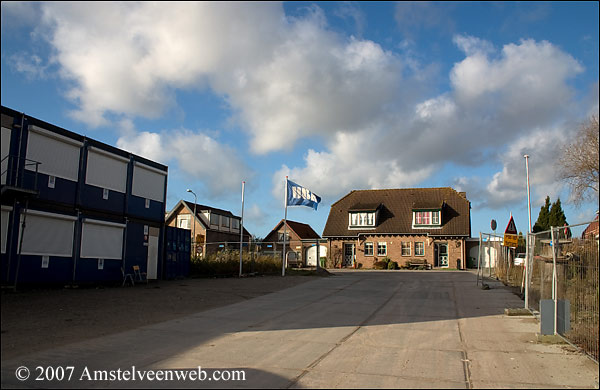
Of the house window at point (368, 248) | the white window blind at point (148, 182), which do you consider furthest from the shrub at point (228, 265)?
the house window at point (368, 248)

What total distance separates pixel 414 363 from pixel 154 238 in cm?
1922

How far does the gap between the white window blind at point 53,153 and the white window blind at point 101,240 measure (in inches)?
88.1

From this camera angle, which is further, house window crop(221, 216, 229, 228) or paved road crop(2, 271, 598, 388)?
house window crop(221, 216, 229, 228)

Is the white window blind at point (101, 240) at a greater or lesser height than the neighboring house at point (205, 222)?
lesser

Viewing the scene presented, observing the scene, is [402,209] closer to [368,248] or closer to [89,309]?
[368,248]

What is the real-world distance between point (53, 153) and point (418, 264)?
111ft

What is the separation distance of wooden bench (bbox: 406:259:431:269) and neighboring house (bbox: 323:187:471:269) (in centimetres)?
42

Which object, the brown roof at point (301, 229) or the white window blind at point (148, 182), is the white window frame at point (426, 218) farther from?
the white window blind at point (148, 182)

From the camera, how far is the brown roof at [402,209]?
4609cm

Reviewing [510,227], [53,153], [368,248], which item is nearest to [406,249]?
[368,248]

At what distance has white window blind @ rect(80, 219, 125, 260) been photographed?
66.2 ft

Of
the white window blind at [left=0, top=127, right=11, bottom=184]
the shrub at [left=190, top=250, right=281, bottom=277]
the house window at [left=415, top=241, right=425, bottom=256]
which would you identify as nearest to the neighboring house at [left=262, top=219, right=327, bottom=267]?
the house window at [left=415, top=241, right=425, bottom=256]

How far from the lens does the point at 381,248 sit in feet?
156

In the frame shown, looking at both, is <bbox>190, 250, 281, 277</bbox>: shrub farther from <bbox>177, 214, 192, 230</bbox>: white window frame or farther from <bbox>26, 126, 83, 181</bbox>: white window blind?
<bbox>177, 214, 192, 230</bbox>: white window frame
